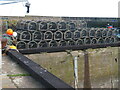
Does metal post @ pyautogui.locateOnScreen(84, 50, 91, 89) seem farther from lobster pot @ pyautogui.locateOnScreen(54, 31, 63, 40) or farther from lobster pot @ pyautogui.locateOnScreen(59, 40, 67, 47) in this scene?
lobster pot @ pyautogui.locateOnScreen(54, 31, 63, 40)

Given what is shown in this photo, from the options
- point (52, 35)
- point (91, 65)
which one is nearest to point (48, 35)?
point (52, 35)

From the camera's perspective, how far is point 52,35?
7176 mm

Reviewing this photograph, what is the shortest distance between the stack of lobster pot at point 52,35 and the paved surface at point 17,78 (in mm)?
3346

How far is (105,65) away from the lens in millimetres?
7570

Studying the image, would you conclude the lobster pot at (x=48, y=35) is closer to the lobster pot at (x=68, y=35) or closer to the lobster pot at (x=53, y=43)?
the lobster pot at (x=53, y=43)

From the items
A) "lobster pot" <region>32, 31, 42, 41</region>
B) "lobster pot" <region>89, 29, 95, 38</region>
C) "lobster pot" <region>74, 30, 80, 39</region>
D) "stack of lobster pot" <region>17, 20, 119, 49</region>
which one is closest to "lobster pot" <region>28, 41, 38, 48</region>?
"stack of lobster pot" <region>17, 20, 119, 49</region>

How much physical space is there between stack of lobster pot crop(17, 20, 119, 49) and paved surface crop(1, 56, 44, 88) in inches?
132

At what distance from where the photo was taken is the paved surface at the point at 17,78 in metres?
2.56

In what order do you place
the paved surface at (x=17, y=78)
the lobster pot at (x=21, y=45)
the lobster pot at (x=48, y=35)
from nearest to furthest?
the paved surface at (x=17, y=78), the lobster pot at (x=21, y=45), the lobster pot at (x=48, y=35)

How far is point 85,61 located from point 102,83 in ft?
4.88

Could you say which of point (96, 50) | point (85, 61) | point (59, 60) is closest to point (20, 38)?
point (59, 60)

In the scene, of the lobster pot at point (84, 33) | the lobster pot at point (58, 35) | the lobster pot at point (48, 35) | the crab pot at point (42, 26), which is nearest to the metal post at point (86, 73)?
the lobster pot at point (84, 33)

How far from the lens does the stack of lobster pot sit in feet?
22.5

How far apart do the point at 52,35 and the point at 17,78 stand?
4.41m
